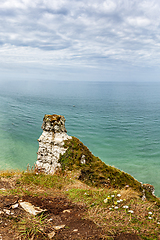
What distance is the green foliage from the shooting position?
11.2m

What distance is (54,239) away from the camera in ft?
18.0

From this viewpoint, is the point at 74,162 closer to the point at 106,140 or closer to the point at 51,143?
the point at 51,143

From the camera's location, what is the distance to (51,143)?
12.9 metres

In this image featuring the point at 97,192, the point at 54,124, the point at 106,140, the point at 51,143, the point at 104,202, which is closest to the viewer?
the point at 104,202

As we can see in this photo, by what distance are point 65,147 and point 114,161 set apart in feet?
95.5

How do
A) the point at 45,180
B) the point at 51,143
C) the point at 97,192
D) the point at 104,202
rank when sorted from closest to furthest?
the point at 104,202 < the point at 97,192 < the point at 45,180 < the point at 51,143

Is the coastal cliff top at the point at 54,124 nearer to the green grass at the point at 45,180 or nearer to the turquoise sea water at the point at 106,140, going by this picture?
the green grass at the point at 45,180

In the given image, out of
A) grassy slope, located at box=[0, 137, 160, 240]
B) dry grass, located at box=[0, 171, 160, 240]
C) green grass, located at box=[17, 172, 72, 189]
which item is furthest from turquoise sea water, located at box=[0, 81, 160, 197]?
dry grass, located at box=[0, 171, 160, 240]

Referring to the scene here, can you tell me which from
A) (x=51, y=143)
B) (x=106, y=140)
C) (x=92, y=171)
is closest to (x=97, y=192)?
(x=92, y=171)

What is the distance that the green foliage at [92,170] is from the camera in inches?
443

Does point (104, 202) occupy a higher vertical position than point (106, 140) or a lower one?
higher

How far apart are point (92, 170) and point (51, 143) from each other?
3641 mm

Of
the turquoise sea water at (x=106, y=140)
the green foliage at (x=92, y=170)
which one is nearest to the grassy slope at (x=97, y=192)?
the green foliage at (x=92, y=170)

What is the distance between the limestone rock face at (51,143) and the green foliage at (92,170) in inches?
21.5
